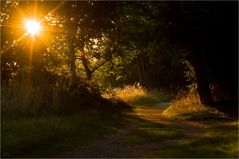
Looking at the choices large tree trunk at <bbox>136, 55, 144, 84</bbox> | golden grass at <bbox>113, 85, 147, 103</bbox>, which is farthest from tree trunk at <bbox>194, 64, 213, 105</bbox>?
large tree trunk at <bbox>136, 55, 144, 84</bbox>

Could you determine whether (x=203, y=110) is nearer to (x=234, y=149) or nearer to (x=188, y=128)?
(x=188, y=128)

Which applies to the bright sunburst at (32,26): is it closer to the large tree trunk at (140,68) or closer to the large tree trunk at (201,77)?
the large tree trunk at (201,77)

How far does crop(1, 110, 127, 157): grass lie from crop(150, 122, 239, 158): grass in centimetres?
261

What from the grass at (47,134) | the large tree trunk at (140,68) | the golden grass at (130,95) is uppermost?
the large tree trunk at (140,68)

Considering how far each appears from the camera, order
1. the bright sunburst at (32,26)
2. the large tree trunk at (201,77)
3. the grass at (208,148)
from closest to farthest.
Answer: the grass at (208,148)
the bright sunburst at (32,26)
the large tree trunk at (201,77)

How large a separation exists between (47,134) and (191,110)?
37.0 feet

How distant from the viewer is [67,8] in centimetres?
2578

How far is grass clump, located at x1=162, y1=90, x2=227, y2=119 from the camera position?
21.7 meters

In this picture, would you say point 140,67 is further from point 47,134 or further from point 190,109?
point 47,134

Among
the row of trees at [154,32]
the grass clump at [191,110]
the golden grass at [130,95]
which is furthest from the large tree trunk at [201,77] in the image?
the golden grass at [130,95]

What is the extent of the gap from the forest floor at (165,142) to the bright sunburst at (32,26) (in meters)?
8.69

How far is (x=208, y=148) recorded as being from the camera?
12562mm

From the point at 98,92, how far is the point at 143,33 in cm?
555

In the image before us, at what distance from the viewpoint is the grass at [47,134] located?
12125mm
